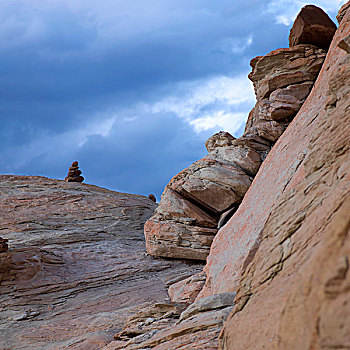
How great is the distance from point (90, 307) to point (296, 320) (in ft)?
55.5

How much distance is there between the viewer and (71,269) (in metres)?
23.5

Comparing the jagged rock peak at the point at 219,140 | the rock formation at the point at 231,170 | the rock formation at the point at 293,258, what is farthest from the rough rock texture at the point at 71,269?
the jagged rock peak at the point at 219,140

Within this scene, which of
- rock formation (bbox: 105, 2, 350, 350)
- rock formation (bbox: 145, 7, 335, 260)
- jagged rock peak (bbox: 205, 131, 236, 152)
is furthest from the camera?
jagged rock peak (bbox: 205, 131, 236, 152)

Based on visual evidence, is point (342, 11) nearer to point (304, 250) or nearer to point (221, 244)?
Result: point (221, 244)

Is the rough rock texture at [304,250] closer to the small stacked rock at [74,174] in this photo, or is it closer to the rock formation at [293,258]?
the rock formation at [293,258]

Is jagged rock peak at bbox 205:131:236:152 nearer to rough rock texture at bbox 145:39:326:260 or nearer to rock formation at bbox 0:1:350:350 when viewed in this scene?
rock formation at bbox 0:1:350:350

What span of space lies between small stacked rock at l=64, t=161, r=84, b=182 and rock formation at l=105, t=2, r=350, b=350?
40.5 meters

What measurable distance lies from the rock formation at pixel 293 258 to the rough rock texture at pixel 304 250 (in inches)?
0.4

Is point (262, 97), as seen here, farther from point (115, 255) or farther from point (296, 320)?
point (296, 320)

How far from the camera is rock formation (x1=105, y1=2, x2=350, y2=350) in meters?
3.69

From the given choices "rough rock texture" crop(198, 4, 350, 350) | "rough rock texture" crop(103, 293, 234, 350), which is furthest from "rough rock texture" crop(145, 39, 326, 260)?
"rough rock texture" crop(103, 293, 234, 350)

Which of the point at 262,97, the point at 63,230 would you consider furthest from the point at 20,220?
the point at 262,97

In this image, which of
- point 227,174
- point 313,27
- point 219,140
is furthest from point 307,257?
point 219,140

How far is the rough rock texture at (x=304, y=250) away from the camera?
3615 mm
